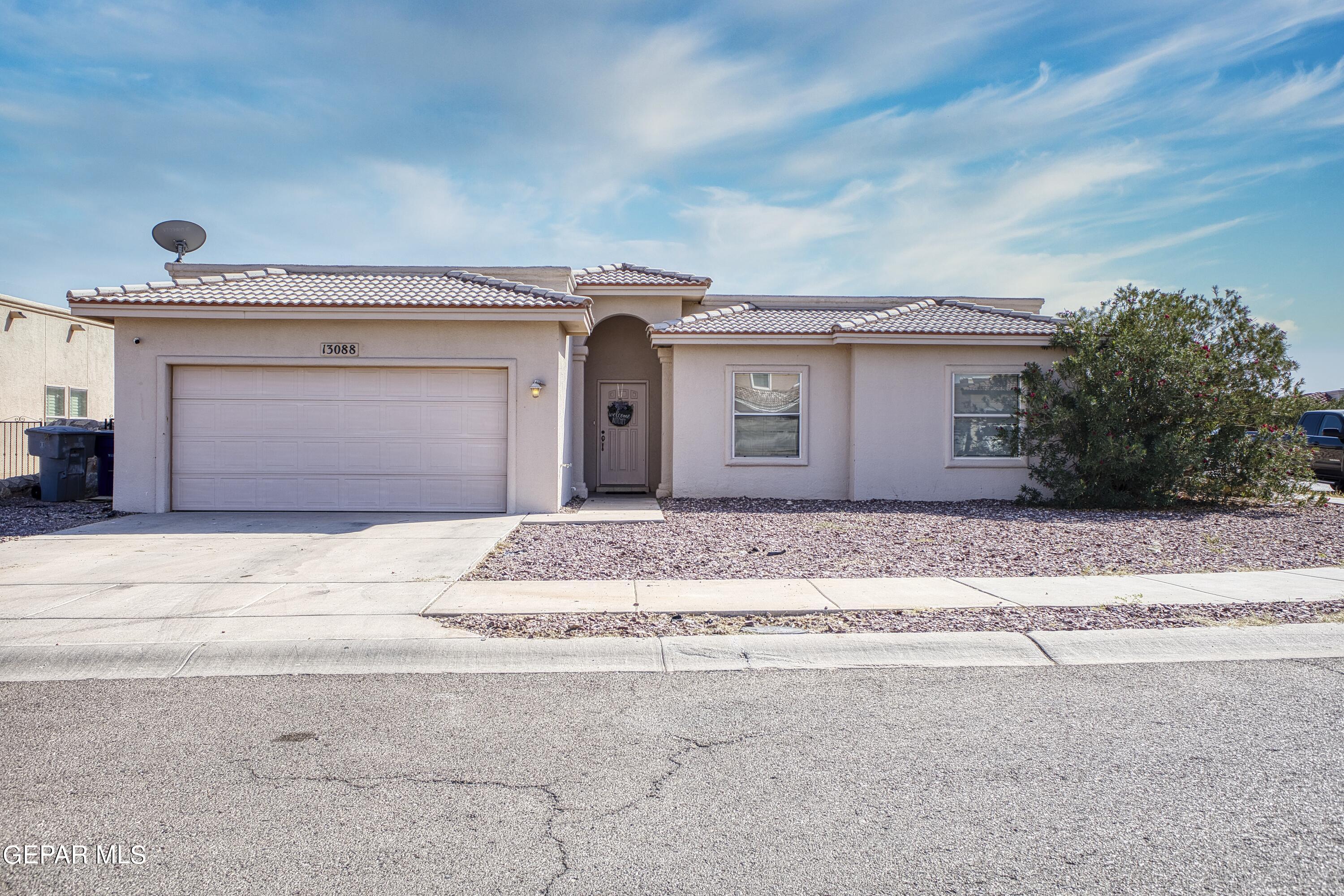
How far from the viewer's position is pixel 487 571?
25.6 ft

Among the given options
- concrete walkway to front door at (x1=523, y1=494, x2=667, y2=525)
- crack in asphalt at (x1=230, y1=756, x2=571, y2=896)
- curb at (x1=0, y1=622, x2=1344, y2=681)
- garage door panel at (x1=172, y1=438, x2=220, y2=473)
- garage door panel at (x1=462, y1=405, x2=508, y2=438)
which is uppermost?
garage door panel at (x1=462, y1=405, x2=508, y2=438)

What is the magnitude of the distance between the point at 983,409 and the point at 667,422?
18.7ft

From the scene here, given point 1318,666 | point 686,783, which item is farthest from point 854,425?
point 686,783

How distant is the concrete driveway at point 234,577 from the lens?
18.6 feet

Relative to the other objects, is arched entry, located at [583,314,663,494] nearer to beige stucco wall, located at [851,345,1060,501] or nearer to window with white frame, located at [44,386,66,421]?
Result: beige stucco wall, located at [851,345,1060,501]

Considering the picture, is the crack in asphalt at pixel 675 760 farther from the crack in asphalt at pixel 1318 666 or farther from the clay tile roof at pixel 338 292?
the clay tile roof at pixel 338 292

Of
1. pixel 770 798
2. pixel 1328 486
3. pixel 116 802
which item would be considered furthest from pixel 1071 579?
pixel 1328 486

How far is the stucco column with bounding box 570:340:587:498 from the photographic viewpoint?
49.1 ft

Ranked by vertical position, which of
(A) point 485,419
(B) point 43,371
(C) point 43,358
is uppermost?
(C) point 43,358

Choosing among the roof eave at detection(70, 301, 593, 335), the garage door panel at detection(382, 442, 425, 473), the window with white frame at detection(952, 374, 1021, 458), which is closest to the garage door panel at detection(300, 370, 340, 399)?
the roof eave at detection(70, 301, 593, 335)

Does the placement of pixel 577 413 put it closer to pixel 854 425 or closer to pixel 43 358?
pixel 854 425

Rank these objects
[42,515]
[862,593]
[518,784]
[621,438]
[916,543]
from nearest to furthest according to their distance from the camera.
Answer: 1. [518,784]
2. [862,593]
3. [916,543]
4. [42,515]
5. [621,438]

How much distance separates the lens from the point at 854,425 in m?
14.0

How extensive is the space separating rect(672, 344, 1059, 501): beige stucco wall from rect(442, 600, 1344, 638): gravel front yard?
772 centimetres
